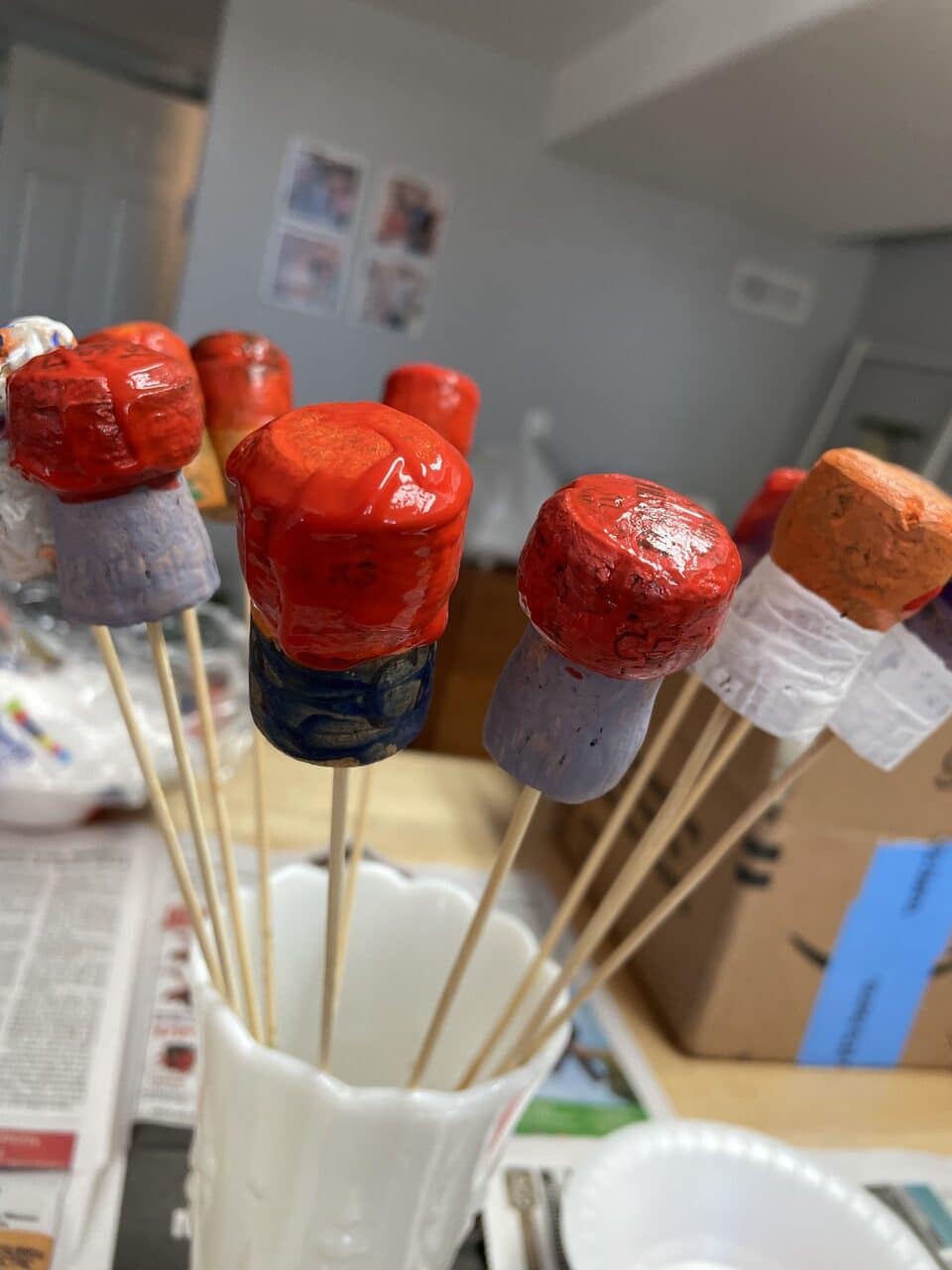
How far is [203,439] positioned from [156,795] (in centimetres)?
13

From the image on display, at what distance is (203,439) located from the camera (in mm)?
318

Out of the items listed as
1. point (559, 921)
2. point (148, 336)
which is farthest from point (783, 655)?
point (148, 336)

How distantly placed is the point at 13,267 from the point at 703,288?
2182 millimetres

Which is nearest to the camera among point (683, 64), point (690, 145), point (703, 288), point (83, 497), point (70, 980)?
point (83, 497)

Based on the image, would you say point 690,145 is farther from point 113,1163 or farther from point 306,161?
point 113,1163

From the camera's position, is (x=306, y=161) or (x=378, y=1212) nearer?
(x=378, y=1212)

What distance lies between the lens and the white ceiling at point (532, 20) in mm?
1622

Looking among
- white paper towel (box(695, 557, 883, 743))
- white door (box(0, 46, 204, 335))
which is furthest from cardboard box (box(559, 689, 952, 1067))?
white door (box(0, 46, 204, 335))

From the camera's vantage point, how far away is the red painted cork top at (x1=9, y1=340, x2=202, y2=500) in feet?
0.76

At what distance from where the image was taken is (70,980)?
546 mm

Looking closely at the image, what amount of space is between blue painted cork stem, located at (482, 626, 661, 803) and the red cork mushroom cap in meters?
0.14

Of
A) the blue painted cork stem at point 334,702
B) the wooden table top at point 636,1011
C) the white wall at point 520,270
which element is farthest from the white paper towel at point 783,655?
the white wall at point 520,270

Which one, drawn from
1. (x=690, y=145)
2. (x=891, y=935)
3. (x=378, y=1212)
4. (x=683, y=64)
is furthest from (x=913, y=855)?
(x=690, y=145)

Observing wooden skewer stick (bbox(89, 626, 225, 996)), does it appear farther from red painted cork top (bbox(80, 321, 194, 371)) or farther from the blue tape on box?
the blue tape on box
